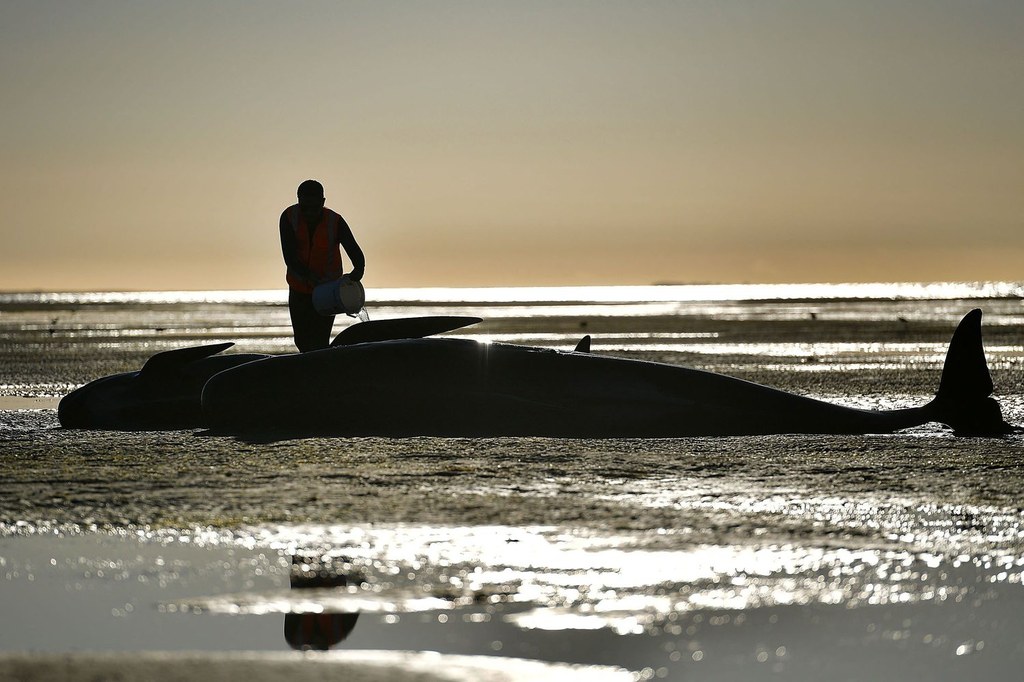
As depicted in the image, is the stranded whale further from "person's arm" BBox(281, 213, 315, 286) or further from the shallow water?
"person's arm" BBox(281, 213, 315, 286)

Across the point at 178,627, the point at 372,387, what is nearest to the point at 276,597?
the point at 178,627

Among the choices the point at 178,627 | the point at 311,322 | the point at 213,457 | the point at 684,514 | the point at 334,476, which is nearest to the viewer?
the point at 178,627

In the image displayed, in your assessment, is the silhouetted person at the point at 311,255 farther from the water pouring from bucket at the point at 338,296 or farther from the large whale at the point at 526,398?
the large whale at the point at 526,398

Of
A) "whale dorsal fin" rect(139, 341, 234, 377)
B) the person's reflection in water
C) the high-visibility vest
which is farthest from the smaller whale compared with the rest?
the person's reflection in water

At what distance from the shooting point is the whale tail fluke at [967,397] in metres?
10.2

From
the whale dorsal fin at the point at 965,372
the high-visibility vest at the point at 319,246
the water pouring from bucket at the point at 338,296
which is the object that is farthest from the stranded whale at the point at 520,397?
the high-visibility vest at the point at 319,246

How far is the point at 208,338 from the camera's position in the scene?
1537 inches

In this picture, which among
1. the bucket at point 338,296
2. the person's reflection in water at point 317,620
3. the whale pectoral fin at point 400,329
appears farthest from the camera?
the bucket at point 338,296

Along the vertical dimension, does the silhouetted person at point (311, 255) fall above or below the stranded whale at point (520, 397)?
above

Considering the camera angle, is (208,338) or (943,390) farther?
(208,338)

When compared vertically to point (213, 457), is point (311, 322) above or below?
above

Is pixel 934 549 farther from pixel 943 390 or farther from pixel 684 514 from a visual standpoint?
pixel 943 390

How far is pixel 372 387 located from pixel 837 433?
3707 millimetres

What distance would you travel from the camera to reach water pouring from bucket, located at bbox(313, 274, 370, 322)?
11.7m
